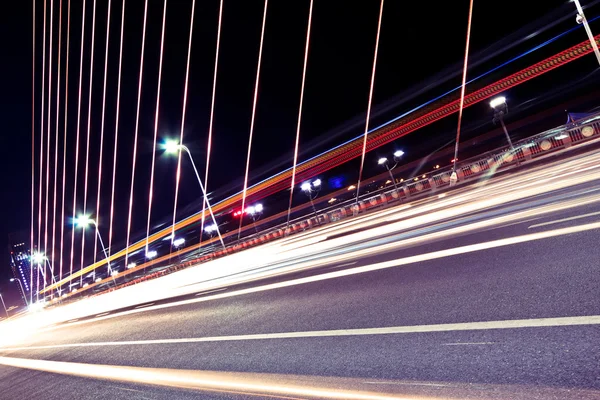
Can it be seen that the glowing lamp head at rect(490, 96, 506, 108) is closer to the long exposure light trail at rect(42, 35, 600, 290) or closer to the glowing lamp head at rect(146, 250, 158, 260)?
the long exposure light trail at rect(42, 35, 600, 290)

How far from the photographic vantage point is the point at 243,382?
16.4 ft

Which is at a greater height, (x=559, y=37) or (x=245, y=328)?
(x=559, y=37)

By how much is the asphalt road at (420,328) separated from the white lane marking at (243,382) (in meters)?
0.03

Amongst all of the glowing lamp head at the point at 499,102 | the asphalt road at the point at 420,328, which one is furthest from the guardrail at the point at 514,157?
the asphalt road at the point at 420,328

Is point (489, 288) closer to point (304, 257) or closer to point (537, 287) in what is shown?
point (537, 287)

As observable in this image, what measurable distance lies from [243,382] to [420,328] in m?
2.41

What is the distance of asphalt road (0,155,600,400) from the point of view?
11.3 feet

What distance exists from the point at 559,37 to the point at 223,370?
14008 centimetres

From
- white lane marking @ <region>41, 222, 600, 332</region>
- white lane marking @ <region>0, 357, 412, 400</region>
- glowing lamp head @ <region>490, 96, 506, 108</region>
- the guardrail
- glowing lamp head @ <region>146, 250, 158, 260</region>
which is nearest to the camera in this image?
white lane marking @ <region>0, 357, 412, 400</region>

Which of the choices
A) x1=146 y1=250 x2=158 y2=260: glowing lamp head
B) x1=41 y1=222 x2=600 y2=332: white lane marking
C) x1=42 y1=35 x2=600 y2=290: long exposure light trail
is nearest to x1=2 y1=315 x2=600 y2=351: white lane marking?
x1=41 y1=222 x2=600 y2=332: white lane marking

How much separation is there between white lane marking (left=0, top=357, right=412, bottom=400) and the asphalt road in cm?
3

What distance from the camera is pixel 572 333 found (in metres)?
3.47

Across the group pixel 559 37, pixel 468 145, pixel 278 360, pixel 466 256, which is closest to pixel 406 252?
pixel 466 256

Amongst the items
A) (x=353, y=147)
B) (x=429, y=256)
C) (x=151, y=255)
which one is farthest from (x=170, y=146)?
(x=151, y=255)
